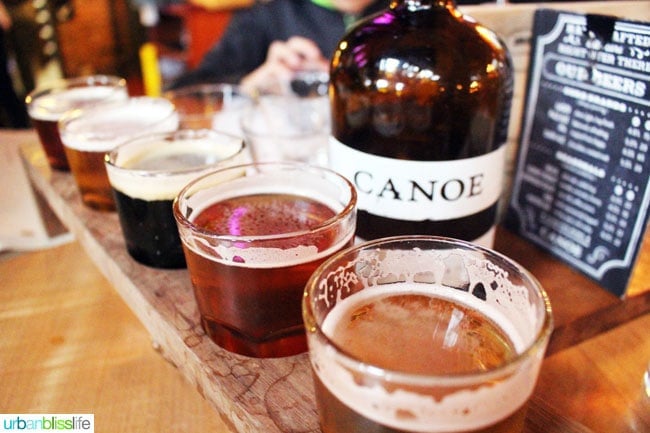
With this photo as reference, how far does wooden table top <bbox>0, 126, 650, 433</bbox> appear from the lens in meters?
0.52

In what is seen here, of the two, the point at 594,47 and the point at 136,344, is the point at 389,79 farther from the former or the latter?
the point at 136,344

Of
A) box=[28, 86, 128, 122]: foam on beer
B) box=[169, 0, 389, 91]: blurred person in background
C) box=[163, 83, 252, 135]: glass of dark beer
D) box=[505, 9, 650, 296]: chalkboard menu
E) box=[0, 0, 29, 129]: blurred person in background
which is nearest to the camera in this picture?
box=[505, 9, 650, 296]: chalkboard menu

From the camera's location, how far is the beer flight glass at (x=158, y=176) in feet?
1.96

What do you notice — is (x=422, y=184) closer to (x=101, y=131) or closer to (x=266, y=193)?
(x=266, y=193)

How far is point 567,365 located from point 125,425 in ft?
1.49

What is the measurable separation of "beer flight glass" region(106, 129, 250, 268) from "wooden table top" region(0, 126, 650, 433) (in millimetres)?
64

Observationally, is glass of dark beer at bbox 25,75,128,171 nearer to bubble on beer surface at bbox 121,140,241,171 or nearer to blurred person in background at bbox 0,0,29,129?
bubble on beer surface at bbox 121,140,241,171

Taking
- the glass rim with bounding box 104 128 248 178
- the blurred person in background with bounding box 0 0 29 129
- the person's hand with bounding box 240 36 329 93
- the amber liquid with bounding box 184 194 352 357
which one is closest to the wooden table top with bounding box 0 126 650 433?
the amber liquid with bounding box 184 194 352 357

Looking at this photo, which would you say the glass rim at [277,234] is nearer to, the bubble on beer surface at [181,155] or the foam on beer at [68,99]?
the bubble on beer surface at [181,155]

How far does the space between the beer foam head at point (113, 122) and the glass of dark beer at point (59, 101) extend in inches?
1.9

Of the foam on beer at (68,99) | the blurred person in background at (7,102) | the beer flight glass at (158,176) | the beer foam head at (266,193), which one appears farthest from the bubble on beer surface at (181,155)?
the blurred person in background at (7,102)

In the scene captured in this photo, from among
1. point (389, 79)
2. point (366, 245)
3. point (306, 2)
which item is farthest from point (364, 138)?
point (306, 2)

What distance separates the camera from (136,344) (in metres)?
0.68

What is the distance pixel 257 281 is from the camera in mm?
461
